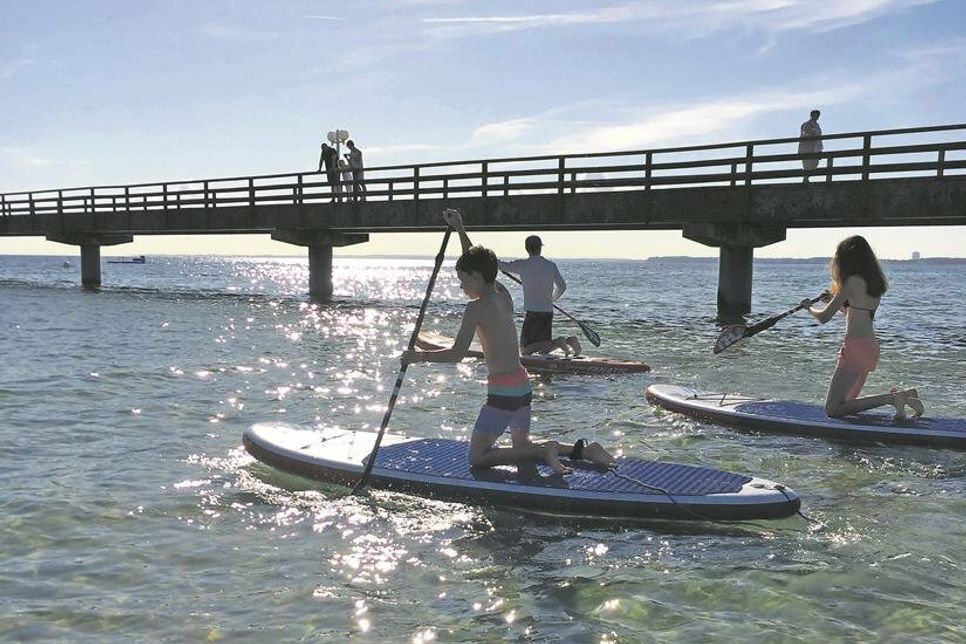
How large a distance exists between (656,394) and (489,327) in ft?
15.7

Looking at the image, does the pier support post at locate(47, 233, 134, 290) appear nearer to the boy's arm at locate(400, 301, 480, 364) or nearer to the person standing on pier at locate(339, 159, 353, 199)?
the person standing on pier at locate(339, 159, 353, 199)

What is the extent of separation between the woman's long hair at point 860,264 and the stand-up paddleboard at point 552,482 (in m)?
2.37

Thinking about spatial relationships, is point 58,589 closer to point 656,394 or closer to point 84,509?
point 84,509

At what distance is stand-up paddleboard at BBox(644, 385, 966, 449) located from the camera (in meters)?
7.68

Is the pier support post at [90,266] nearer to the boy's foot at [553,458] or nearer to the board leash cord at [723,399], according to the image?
the board leash cord at [723,399]

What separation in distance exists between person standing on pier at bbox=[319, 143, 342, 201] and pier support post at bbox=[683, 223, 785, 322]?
11509 millimetres

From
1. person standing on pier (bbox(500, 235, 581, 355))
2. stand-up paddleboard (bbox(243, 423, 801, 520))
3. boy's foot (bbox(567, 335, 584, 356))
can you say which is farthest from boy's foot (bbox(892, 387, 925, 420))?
boy's foot (bbox(567, 335, 584, 356))

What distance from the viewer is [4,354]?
14570 mm

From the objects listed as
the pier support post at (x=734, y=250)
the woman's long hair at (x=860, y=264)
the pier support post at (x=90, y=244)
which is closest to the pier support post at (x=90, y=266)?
the pier support post at (x=90, y=244)

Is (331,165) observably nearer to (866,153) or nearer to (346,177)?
(346,177)

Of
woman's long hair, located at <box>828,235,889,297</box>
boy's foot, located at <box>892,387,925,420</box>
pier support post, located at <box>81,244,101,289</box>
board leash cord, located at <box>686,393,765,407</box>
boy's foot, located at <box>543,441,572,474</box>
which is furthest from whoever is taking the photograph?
pier support post, located at <box>81,244,101,289</box>

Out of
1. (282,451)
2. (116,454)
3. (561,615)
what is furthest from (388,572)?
(116,454)

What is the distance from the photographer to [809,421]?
8141 mm

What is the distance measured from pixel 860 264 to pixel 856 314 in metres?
0.45
